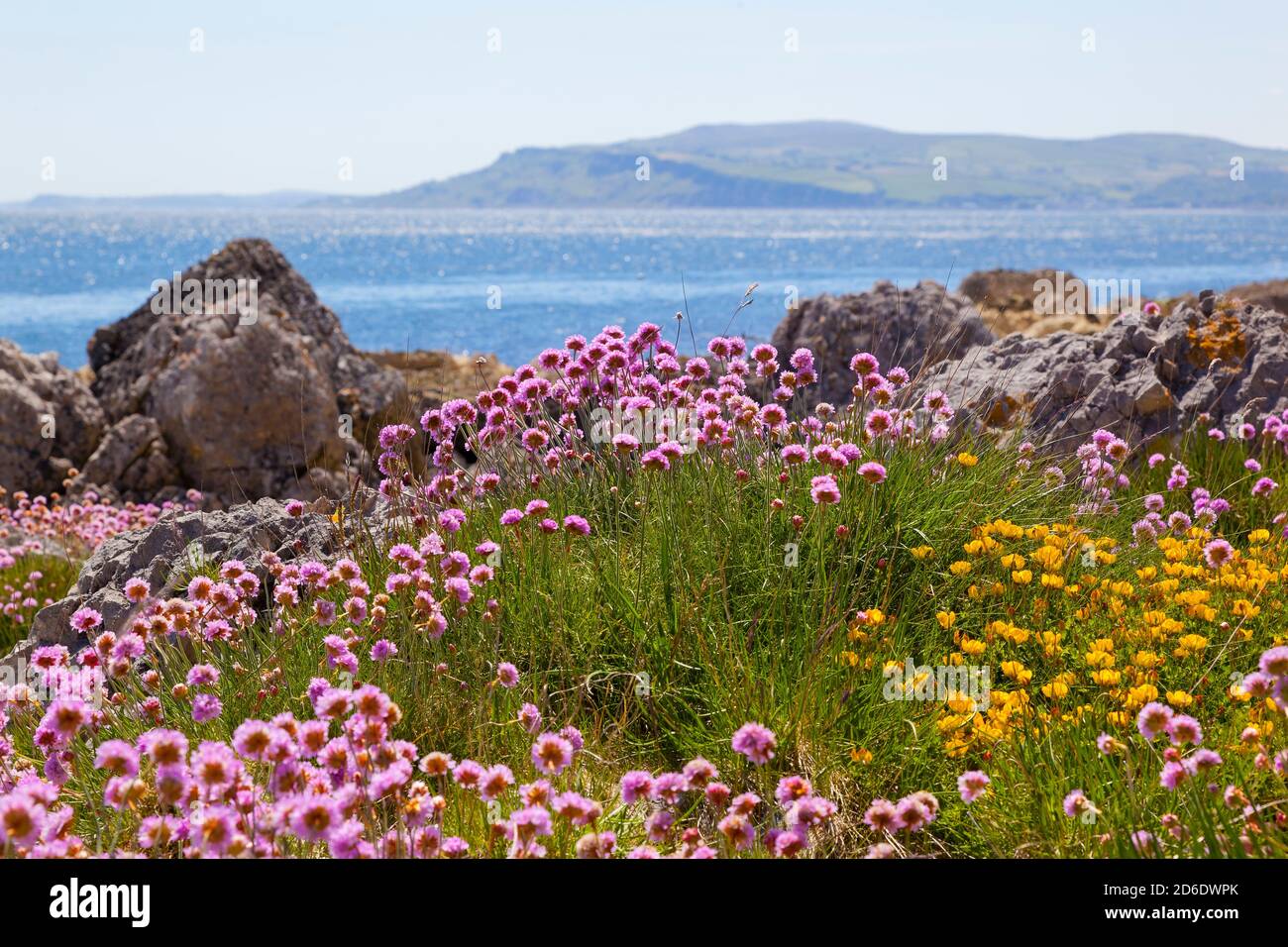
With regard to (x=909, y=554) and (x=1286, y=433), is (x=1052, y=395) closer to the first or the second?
(x=1286, y=433)

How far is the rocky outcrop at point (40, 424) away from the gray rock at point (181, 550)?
6.54 m

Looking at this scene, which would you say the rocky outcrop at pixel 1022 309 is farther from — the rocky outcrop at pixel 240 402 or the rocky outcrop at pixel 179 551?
the rocky outcrop at pixel 179 551

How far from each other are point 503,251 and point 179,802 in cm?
12017

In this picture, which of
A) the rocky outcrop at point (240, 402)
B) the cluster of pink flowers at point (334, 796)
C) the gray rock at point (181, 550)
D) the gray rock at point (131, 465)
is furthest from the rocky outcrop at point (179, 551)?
the gray rock at point (131, 465)

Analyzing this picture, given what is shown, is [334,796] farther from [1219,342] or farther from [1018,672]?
[1219,342]

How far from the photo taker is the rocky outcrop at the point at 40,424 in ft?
39.0

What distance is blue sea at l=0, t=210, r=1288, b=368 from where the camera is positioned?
162 feet

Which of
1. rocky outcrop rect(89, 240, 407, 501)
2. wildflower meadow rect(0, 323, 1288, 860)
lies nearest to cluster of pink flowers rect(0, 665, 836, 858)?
wildflower meadow rect(0, 323, 1288, 860)

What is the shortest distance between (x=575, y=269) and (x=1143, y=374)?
8483 centimetres

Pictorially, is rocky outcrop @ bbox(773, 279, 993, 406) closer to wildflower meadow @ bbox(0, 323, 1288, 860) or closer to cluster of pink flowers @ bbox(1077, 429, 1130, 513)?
cluster of pink flowers @ bbox(1077, 429, 1130, 513)

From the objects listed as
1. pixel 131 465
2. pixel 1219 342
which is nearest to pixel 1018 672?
pixel 1219 342

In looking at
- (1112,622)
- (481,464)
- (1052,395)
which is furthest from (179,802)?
(1052,395)

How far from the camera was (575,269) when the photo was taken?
298ft

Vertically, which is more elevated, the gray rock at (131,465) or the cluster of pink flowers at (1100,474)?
the cluster of pink flowers at (1100,474)
